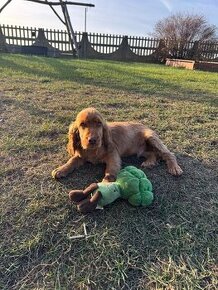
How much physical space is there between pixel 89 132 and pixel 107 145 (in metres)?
0.29

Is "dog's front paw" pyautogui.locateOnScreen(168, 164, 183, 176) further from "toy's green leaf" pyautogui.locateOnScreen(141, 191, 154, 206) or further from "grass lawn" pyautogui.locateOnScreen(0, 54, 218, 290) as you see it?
"toy's green leaf" pyautogui.locateOnScreen(141, 191, 154, 206)

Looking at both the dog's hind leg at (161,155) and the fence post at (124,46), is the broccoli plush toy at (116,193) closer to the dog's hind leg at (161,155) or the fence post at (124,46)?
the dog's hind leg at (161,155)

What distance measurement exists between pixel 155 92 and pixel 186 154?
10.7 feet

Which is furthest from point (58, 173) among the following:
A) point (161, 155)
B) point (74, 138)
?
point (161, 155)

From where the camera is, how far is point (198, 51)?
19703 mm

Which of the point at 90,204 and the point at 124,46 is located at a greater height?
the point at 90,204

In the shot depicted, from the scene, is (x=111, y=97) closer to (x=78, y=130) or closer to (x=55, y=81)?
(x=55, y=81)

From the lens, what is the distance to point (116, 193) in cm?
234

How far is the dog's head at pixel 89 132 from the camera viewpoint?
261 centimetres

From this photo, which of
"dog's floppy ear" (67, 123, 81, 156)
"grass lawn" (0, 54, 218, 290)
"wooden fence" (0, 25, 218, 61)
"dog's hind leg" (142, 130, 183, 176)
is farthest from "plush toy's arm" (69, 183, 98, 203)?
"wooden fence" (0, 25, 218, 61)

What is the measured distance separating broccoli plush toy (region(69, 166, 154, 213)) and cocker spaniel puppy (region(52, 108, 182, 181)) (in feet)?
0.73

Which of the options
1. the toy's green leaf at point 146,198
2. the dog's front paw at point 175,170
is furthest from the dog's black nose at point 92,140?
the dog's front paw at point 175,170

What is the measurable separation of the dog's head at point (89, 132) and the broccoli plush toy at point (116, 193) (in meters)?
0.39

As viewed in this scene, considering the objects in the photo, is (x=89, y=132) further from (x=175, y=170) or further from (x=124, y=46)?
(x=124, y=46)
